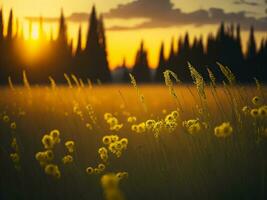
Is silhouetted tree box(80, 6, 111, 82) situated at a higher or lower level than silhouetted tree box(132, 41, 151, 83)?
higher

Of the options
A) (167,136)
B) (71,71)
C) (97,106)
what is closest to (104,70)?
(71,71)

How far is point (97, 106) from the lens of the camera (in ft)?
26.0

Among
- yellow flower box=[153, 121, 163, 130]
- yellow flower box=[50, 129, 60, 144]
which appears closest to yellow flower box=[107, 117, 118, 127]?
yellow flower box=[50, 129, 60, 144]

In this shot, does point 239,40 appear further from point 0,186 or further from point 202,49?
point 0,186

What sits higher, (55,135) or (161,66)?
(55,135)

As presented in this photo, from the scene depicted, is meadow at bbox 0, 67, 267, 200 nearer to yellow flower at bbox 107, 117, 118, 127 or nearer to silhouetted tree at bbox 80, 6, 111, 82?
yellow flower at bbox 107, 117, 118, 127

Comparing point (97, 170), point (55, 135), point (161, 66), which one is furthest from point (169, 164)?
point (161, 66)

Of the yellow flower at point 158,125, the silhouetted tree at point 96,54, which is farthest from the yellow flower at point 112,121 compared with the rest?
the silhouetted tree at point 96,54

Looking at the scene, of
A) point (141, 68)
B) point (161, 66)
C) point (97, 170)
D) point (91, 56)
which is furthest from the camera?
point (161, 66)

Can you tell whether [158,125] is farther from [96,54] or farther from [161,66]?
[161,66]

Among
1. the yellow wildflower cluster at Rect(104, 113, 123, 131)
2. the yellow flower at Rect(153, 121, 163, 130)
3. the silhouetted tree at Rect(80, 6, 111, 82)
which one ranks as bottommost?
the silhouetted tree at Rect(80, 6, 111, 82)

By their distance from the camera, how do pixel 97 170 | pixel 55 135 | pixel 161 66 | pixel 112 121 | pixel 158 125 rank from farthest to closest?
pixel 161 66, pixel 112 121, pixel 55 135, pixel 158 125, pixel 97 170

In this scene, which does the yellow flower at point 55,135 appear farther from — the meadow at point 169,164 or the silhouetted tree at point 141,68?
the silhouetted tree at point 141,68

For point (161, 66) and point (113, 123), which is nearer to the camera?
point (113, 123)
